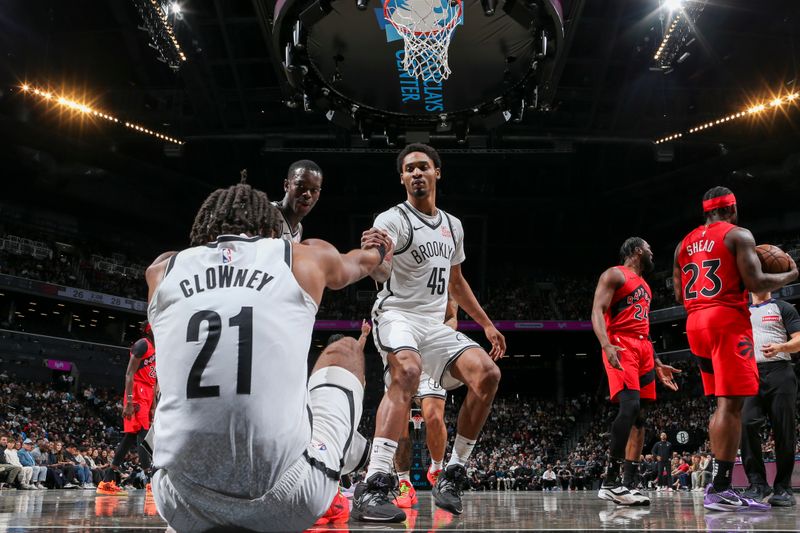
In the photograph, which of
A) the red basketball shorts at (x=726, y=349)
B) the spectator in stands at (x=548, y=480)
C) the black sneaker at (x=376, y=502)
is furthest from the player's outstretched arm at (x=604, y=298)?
the spectator in stands at (x=548, y=480)

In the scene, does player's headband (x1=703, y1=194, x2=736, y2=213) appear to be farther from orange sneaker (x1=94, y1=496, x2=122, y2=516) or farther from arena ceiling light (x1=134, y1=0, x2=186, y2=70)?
arena ceiling light (x1=134, y1=0, x2=186, y2=70)

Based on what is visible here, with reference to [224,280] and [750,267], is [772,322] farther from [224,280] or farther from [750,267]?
[224,280]

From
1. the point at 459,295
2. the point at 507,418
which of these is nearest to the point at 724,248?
the point at 459,295

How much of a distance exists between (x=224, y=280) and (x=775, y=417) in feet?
15.6

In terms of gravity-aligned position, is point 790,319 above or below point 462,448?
above

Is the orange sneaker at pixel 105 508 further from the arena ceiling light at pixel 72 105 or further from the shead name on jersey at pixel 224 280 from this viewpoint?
the arena ceiling light at pixel 72 105

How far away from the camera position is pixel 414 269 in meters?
4.52

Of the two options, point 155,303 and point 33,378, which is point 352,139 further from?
point 155,303

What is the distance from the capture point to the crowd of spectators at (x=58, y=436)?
12.9 m

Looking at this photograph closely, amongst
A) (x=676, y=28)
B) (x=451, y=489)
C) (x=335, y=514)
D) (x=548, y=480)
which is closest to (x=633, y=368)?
(x=451, y=489)

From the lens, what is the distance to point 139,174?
27.0 metres

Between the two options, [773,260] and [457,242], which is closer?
[773,260]

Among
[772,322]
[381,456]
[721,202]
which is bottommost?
[381,456]

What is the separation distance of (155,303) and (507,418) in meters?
26.1
